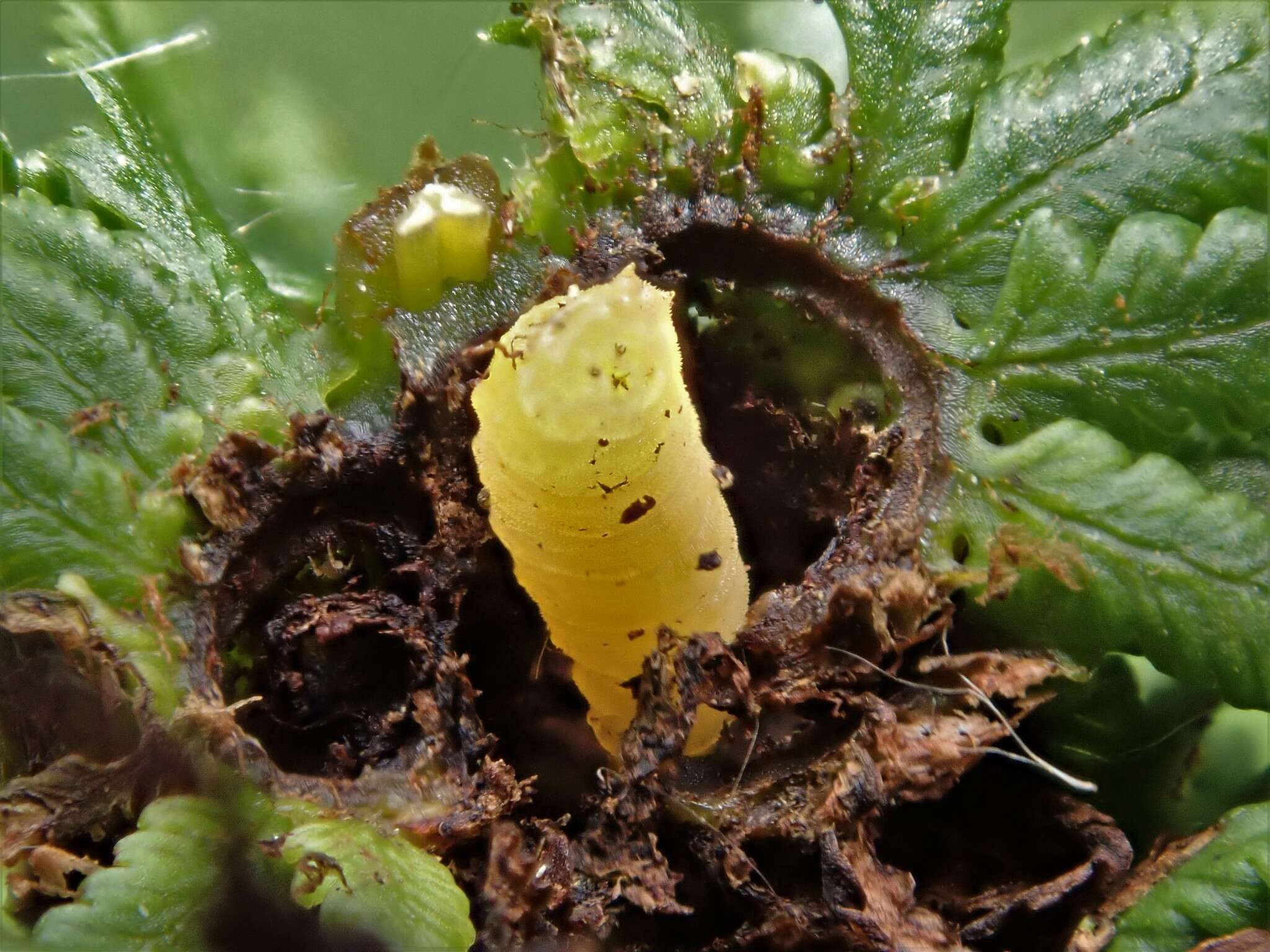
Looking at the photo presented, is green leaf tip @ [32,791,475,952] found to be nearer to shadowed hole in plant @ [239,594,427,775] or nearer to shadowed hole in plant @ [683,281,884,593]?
shadowed hole in plant @ [239,594,427,775]

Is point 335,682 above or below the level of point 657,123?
below

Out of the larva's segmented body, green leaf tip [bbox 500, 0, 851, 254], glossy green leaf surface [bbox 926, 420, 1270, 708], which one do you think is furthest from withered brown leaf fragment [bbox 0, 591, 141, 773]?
glossy green leaf surface [bbox 926, 420, 1270, 708]

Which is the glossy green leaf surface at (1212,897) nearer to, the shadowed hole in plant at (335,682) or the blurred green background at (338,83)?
the shadowed hole in plant at (335,682)

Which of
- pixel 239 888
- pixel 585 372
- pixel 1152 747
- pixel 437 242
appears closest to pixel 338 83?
pixel 437 242

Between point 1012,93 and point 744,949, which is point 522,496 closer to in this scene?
point 744,949

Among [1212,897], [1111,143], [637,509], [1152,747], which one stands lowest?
[1212,897]

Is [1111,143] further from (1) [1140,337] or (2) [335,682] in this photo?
(2) [335,682]
